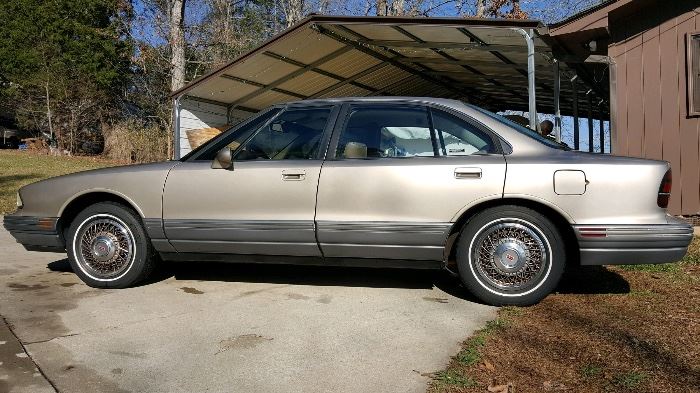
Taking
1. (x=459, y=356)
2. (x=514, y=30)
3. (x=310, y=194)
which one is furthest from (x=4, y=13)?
(x=459, y=356)

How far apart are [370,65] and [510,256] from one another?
842 cm

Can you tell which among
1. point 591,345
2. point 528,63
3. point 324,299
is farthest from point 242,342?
point 528,63

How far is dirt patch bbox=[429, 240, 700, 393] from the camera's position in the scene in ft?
9.75

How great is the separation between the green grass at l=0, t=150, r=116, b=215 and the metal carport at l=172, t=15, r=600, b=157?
4463 millimetres

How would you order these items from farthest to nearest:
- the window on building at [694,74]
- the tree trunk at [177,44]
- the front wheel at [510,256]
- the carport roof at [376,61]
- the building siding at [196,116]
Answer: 1. the tree trunk at [177,44]
2. the building siding at [196,116]
3. the carport roof at [376,61]
4. the window on building at [694,74]
5. the front wheel at [510,256]

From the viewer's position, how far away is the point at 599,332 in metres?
3.70

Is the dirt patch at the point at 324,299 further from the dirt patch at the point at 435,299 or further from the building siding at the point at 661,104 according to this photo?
the building siding at the point at 661,104

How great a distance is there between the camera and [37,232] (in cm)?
502

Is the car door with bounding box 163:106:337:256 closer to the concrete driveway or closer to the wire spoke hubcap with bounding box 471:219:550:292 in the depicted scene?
the concrete driveway

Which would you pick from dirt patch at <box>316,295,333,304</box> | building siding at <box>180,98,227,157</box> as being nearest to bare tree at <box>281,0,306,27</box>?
building siding at <box>180,98,227,157</box>

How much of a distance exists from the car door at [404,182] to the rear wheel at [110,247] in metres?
1.58

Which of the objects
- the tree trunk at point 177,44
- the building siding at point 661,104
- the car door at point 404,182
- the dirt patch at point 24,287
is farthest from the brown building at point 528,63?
the tree trunk at point 177,44

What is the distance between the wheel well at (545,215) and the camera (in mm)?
4227

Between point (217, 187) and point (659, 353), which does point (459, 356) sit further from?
point (217, 187)
